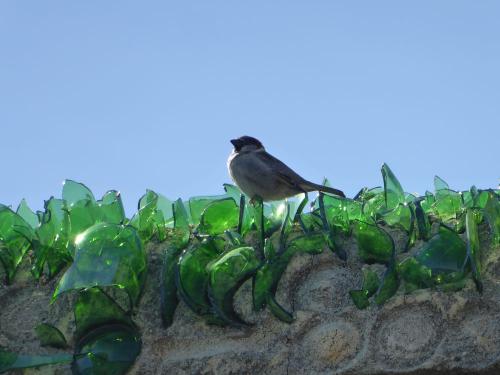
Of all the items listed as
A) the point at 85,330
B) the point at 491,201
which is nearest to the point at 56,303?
the point at 85,330

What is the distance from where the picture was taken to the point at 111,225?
2.74 metres

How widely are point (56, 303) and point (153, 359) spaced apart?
337mm

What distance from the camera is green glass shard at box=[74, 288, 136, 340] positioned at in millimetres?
2670

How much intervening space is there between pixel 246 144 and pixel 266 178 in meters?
0.70

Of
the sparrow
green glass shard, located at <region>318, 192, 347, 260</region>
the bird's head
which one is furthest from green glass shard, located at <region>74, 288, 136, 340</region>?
the bird's head

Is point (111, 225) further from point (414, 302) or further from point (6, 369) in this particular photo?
point (414, 302)

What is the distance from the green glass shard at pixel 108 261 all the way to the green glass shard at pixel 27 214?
0.38m

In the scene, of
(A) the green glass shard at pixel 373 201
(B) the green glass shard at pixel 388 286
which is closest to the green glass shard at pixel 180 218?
(A) the green glass shard at pixel 373 201

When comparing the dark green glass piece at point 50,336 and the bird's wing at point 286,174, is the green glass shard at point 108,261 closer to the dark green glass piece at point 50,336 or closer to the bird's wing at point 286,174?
the dark green glass piece at point 50,336

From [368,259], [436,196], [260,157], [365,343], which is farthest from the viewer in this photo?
[260,157]

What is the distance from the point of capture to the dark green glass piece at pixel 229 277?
2.61 m

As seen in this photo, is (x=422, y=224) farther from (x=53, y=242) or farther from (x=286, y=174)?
(x=286, y=174)

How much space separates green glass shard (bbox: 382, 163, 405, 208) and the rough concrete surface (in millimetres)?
283

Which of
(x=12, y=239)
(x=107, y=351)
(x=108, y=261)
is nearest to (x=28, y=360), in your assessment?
(x=107, y=351)
